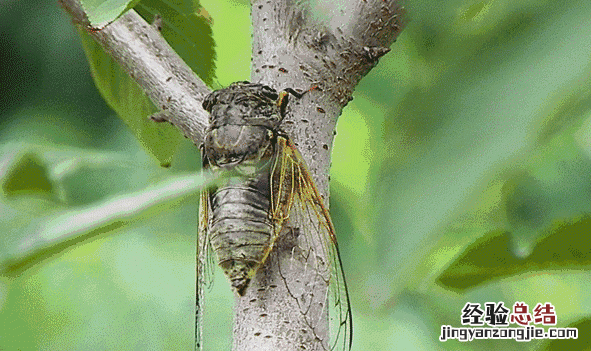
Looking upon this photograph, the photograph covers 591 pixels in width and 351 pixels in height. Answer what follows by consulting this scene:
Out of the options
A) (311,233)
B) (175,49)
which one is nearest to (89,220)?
(311,233)

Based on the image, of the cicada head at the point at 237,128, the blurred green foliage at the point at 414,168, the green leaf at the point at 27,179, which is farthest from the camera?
the cicada head at the point at 237,128

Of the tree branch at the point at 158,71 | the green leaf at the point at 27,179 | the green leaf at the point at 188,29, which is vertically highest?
the green leaf at the point at 188,29

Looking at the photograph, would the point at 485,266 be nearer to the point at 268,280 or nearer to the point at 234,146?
the point at 268,280

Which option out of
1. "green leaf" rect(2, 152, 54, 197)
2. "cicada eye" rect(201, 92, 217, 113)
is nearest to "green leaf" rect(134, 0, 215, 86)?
"cicada eye" rect(201, 92, 217, 113)

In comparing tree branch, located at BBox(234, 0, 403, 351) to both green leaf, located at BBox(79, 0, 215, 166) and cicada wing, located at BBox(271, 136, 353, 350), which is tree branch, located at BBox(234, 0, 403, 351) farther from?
green leaf, located at BBox(79, 0, 215, 166)

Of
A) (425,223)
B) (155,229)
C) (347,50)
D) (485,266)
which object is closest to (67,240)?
(425,223)

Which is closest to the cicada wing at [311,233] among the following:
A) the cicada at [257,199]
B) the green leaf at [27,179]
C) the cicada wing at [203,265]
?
the cicada at [257,199]

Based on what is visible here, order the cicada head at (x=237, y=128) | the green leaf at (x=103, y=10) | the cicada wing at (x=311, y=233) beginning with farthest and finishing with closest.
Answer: the cicada head at (x=237, y=128) < the cicada wing at (x=311, y=233) < the green leaf at (x=103, y=10)

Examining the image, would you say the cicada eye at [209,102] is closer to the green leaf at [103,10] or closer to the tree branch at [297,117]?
the tree branch at [297,117]
